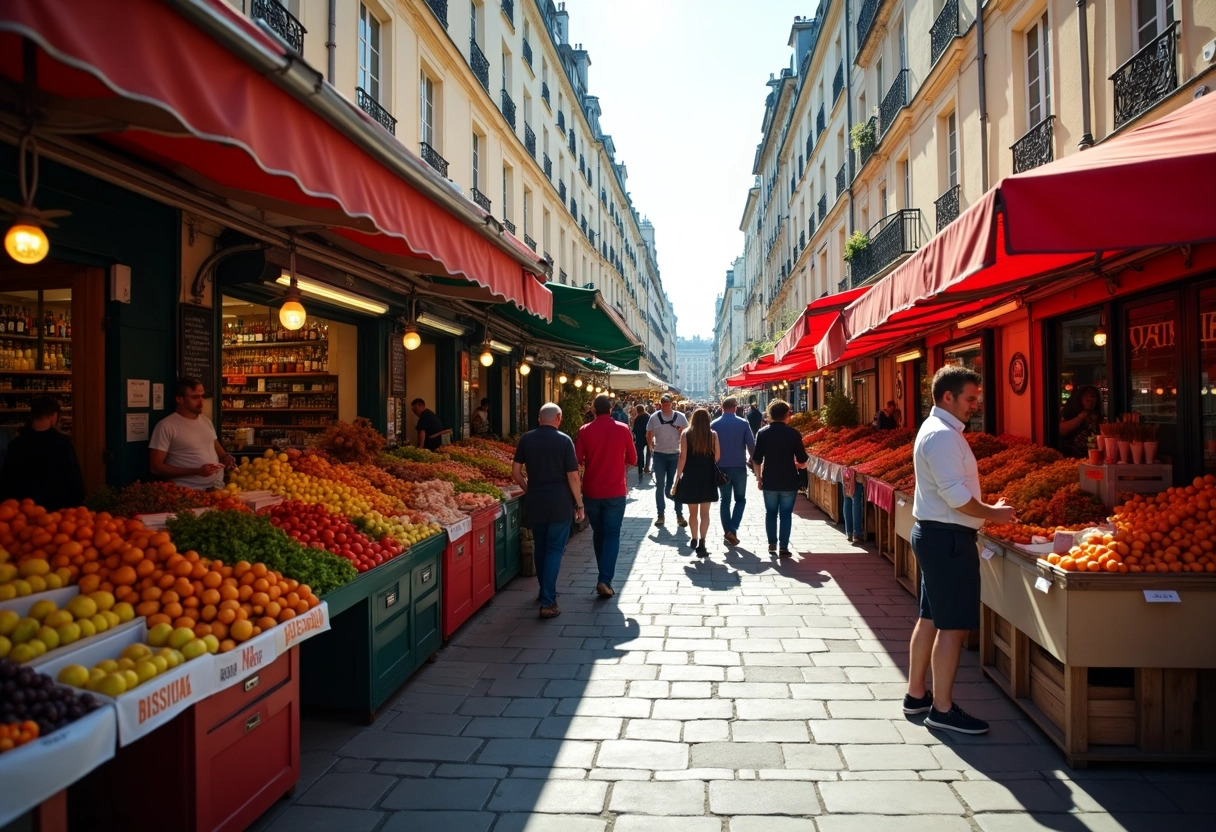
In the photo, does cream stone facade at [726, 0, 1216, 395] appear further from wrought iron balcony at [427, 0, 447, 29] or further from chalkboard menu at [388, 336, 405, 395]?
wrought iron balcony at [427, 0, 447, 29]

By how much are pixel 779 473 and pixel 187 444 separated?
6.35m

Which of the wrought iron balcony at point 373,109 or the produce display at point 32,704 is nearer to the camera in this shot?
the produce display at point 32,704

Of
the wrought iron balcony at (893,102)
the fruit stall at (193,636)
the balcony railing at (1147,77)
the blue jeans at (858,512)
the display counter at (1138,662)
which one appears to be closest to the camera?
the fruit stall at (193,636)

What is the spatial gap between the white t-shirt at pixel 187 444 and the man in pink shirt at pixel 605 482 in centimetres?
330

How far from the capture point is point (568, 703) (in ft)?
14.7

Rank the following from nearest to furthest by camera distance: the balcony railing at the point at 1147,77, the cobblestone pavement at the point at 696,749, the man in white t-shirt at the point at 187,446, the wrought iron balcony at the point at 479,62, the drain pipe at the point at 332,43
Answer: the cobblestone pavement at the point at 696,749 → the man in white t-shirt at the point at 187,446 → the balcony railing at the point at 1147,77 → the drain pipe at the point at 332,43 → the wrought iron balcony at the point at 479,62

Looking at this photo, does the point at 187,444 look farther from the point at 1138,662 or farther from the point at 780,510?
the point at 780,510

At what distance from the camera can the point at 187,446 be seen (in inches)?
217

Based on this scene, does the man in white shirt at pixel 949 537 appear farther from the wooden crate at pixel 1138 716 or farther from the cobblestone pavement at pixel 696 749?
the wooden crate at pixel 1138 716

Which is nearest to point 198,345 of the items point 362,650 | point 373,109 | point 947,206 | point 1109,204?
point 362,650

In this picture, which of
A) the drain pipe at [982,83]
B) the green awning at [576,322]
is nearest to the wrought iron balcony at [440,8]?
the green awning at [576,322]

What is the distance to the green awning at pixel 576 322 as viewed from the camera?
30.1 feet

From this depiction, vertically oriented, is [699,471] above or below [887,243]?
below

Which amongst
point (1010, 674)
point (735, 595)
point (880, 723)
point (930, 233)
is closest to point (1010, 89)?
point (930, 233)
